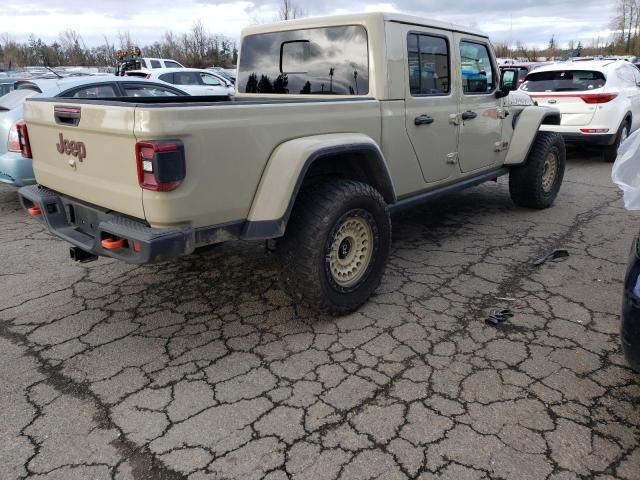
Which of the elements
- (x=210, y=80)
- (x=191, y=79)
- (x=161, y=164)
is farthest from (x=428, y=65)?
(x=210, y=80)

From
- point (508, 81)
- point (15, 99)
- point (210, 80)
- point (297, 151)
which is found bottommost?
point (297, 151)

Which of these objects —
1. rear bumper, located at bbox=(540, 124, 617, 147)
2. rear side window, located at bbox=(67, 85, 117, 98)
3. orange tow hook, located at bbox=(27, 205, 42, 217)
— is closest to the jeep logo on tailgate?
orange tow hook, located at bbox=(27, 205, 42, 217)

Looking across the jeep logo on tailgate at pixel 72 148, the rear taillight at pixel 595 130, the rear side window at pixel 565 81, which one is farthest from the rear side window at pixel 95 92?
the rear taillight at pixel 595 130

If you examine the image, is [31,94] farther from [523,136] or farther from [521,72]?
[521,72]

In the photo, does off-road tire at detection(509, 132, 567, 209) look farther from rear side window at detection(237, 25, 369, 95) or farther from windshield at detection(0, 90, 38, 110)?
windshield at detection(0, 90, 38, 110)

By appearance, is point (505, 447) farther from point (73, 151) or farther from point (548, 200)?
point (548, 200)

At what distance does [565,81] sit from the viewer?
892 centimetres

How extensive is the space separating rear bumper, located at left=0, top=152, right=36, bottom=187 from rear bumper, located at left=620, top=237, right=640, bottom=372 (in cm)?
565

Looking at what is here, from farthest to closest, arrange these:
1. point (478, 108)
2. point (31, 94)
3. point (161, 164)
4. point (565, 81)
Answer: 1. point (565, 81)
2. point (31, 94)
3. point (478, 108)
4. point (161, 164)

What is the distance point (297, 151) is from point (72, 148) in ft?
4.44

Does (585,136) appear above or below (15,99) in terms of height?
below

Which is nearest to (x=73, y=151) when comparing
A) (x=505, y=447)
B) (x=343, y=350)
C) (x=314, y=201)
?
(x=314, y=201)

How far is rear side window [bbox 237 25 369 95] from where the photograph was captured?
3754 millimetres

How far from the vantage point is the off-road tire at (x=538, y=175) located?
5.62m
